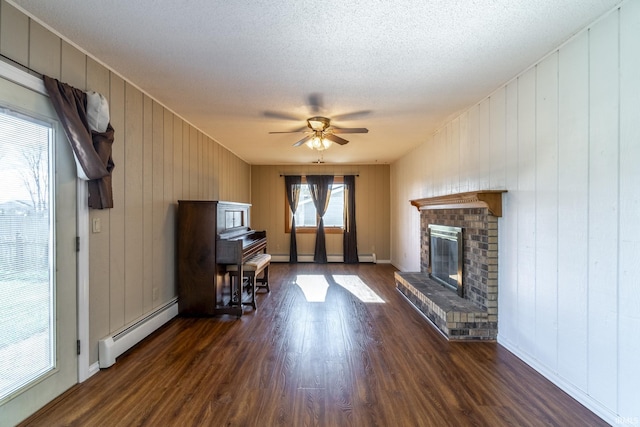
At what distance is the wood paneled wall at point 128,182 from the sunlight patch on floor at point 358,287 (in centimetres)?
257

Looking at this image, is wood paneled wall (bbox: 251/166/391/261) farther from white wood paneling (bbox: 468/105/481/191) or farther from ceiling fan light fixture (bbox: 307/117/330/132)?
white wood paneling (bbox: 468/105/481/191)

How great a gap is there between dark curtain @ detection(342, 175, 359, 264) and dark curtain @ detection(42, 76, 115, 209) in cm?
523

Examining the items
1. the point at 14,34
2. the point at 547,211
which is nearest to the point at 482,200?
the point at 547,211

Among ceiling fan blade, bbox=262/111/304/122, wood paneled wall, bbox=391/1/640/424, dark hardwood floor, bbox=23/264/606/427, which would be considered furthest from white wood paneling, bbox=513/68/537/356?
→ ceiling fan blade, bbox=262/111/304/122

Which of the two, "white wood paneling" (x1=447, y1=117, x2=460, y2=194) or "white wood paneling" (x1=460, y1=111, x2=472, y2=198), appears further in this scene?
"white wood paneling" (x1=447, y1=117, x2=460, y2=194)

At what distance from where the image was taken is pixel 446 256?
365cm

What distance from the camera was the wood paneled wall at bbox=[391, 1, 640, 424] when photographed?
1590 mm

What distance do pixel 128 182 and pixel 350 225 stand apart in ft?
16.5

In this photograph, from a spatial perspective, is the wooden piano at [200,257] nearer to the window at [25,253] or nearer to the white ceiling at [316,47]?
the white ceiling at [316,47]

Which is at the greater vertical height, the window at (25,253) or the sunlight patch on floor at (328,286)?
the window at (25,253)

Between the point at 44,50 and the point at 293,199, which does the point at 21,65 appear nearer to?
the point at 44,50

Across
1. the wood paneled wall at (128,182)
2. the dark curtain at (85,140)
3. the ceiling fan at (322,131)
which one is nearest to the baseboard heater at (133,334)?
the wood paneled wall at (128,182)

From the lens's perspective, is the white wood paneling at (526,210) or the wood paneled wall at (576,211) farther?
the white wood paneling at (526,210)

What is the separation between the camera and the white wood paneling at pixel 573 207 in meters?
1.84
